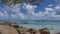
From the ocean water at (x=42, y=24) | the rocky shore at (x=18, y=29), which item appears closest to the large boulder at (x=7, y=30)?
the rocky shore at (x=18, y=29)

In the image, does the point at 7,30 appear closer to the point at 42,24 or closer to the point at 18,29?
the point at 18,29

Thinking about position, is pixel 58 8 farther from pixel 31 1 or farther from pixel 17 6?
pixel 17 6

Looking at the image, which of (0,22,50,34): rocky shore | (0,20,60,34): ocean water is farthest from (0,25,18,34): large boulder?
(0,20,60,34): ocean water

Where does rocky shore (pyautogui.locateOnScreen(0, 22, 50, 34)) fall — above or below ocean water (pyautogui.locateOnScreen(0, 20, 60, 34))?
below

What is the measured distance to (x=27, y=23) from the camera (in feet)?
9.10

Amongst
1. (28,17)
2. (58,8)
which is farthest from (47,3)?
(28,17)

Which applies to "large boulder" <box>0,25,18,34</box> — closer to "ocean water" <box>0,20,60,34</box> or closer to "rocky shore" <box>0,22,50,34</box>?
"rocky shore" <box>0,22,50,34</box>

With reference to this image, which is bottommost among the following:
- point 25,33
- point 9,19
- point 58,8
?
point 25,33

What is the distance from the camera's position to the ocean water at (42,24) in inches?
109

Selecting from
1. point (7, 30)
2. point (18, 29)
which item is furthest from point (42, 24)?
point (7, 30)

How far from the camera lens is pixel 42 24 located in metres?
2.77

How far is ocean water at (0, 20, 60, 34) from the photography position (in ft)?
9.05

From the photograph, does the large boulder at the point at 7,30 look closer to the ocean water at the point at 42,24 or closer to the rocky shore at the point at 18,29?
the rocky shore at the point at 18,29

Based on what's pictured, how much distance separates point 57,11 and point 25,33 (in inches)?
23.2
